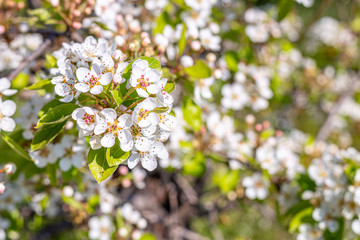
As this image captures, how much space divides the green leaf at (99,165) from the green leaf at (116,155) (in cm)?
4

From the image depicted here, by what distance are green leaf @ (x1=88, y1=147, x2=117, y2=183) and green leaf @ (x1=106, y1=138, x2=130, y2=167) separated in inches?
1.5

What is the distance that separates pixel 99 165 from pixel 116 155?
8cm

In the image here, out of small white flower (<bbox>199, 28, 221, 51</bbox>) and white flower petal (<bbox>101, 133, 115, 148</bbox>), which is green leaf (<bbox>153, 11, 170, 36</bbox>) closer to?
small white flower (<bbox>199, 28, 221, 51</bbox>)

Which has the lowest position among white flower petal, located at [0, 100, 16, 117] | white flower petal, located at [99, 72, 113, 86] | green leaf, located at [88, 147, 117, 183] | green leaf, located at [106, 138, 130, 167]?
white flower petal, located at [0, 100, 16, 117]

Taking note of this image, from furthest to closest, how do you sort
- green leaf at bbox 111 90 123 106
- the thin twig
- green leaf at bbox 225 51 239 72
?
the thin twig, green leaf at bbox 225 51 239 72, green leaf at bbox 111 90 123 106

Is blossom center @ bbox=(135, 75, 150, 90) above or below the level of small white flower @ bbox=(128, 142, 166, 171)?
above

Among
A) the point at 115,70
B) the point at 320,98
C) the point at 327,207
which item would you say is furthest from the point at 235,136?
the point at 320,98

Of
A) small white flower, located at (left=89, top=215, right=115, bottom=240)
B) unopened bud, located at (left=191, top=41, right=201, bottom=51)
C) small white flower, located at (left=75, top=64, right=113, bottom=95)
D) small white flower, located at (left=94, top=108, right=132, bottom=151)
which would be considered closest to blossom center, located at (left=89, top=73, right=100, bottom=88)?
small white flower, located at (left=75, top=64, right=113, bottom=95)

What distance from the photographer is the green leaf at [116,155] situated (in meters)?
1.02

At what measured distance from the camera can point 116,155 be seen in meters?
1.04

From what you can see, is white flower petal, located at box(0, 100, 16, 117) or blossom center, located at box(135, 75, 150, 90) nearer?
blossom center, located at box(135, 75, 150, 90)

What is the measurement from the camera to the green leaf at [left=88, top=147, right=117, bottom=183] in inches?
41.4

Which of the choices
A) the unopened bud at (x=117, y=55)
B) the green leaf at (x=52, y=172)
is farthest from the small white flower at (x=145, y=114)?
the green leaf at (x=52, y=172)

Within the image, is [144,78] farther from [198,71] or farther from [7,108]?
[7,108]
